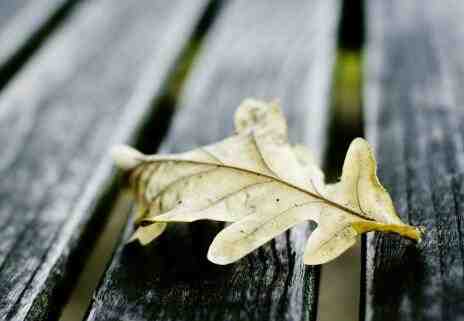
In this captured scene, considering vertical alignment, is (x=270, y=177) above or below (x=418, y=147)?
above

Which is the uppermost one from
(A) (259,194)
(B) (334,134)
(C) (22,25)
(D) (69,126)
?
(C) (22,25)

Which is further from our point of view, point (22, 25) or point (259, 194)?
point (22, 25)

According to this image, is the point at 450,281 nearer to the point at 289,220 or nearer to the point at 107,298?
the point at 289,220

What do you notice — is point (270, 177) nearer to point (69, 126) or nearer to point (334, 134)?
point (69, 126)

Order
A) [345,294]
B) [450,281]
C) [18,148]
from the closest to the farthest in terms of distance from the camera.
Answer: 1. [450,281]
2. [18,148]
3. [345,294]

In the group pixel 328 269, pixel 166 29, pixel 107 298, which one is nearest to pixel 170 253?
pixel 107 298

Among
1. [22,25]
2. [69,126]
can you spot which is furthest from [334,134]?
[22,25]

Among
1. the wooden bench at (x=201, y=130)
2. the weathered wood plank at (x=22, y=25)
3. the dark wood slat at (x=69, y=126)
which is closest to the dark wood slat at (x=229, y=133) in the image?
the wooden bench at (x=201, y=130)
